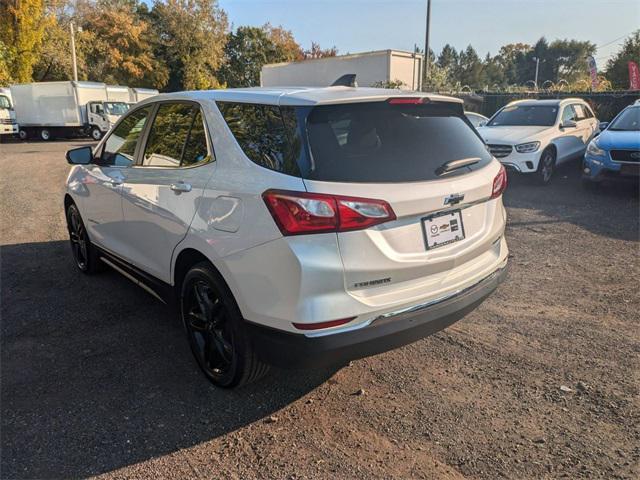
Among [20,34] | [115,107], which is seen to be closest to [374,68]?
[115,107]

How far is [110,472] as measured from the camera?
8.11 feet

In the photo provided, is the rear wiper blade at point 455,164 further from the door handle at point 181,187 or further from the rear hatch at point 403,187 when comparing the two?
the door handle at point 181,187

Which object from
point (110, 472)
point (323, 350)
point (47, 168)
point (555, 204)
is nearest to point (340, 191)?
point (323, 350)

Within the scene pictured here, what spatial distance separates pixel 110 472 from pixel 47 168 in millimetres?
14258

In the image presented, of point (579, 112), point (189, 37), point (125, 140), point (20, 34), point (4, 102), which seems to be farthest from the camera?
point (189, 37)

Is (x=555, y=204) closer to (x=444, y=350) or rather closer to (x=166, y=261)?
(x=444, y=350)

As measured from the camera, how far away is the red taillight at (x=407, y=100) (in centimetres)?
286

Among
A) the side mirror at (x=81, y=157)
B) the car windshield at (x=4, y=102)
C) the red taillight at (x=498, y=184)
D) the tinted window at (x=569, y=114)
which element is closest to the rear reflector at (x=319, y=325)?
the red taillight at (x=498, y=184)

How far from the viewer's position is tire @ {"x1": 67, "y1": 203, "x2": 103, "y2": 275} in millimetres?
5027

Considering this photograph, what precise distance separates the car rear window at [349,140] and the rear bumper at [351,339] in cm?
71

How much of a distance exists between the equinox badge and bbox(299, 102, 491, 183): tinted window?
13cm

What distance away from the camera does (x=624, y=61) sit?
37.5 metres

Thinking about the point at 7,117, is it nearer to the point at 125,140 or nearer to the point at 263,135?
the point at 125,140

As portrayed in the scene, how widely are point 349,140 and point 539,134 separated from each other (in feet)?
28.1
